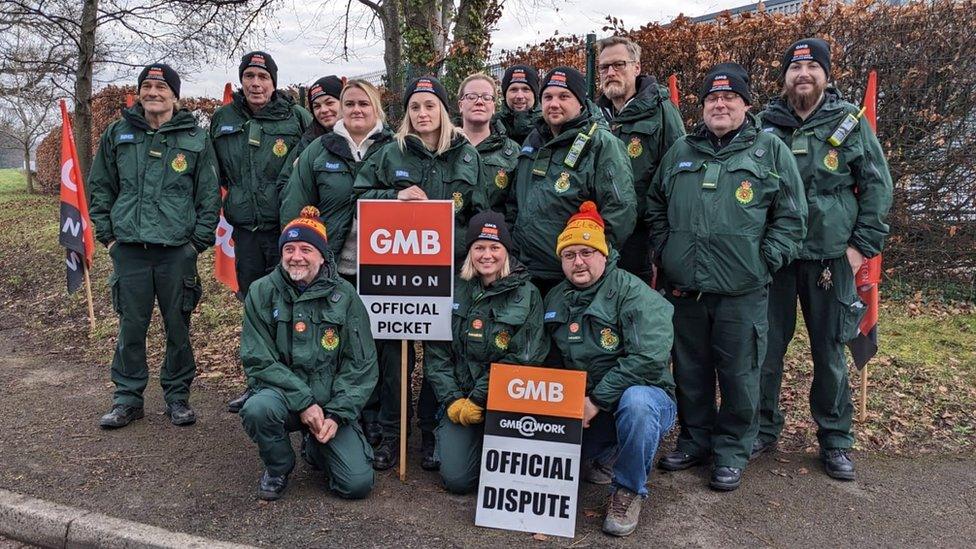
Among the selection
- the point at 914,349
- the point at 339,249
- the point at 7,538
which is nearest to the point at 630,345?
the point at 339,249

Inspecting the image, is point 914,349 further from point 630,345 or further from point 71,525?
point 71,525

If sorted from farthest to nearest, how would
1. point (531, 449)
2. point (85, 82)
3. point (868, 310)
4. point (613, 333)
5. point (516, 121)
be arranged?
point (85, 82) → point (516, 121) → point (868, 310) → point (613, 333) → point (531, 449)

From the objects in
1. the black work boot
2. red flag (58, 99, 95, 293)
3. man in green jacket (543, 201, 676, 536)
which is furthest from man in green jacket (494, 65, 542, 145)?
red flag (58, 99, 95, 293)

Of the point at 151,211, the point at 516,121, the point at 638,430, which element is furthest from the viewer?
the point at 516,121

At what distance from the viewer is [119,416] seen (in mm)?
5496

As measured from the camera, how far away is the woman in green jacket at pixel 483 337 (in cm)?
437

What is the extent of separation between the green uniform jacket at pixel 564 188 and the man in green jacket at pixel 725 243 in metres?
0.31

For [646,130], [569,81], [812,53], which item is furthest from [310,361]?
[812,53]

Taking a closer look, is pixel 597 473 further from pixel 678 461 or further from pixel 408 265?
pixel 408 265

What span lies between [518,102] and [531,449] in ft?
8.90

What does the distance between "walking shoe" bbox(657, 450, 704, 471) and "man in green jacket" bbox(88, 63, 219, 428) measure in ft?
11.3

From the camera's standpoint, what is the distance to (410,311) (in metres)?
4.65

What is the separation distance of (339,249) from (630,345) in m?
2.04

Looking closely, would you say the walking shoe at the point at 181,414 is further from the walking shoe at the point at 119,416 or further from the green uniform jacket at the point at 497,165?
the green uniform jacket at the point at 497,165
